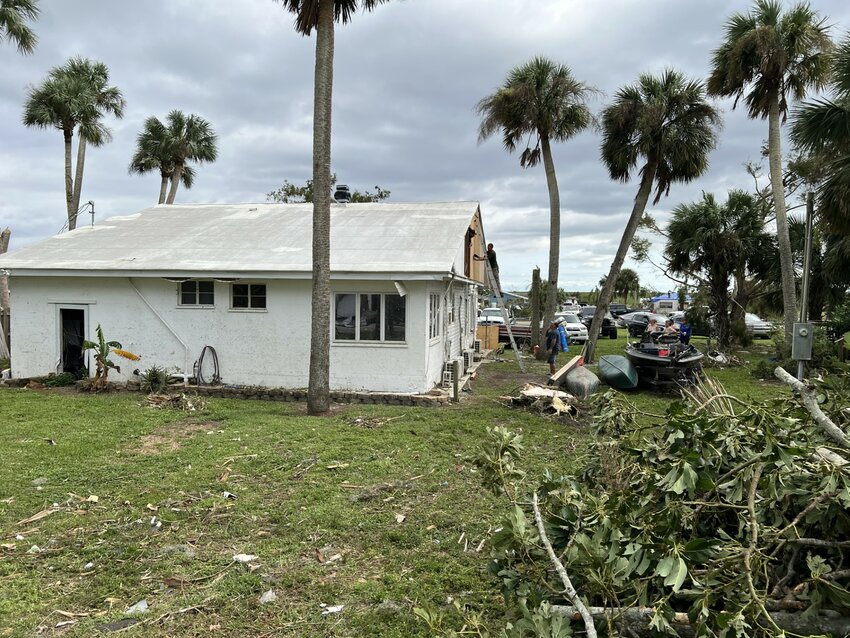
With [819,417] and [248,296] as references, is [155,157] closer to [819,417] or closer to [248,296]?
[248,296]

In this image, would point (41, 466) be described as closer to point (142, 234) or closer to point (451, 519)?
point (451, 519)

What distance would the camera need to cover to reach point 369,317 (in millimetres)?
12680

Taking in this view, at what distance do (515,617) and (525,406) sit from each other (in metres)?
7.54

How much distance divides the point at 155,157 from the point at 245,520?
91.7 ft

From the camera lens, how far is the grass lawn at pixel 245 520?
157 inches

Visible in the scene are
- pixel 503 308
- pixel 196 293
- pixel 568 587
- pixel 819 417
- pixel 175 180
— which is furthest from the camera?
pixel 175 180

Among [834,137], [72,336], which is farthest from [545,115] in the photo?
[72,336]

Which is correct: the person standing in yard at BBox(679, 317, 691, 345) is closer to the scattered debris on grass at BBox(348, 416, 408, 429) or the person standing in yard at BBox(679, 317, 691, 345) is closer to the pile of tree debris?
the scattered debris on grass at BBox(348, 416, 408, 429)

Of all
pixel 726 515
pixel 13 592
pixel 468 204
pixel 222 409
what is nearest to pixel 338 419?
pixel 222 409

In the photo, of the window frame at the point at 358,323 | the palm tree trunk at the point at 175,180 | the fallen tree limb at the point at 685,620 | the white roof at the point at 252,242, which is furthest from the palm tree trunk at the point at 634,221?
the palm tree trunk at the point at 175,180

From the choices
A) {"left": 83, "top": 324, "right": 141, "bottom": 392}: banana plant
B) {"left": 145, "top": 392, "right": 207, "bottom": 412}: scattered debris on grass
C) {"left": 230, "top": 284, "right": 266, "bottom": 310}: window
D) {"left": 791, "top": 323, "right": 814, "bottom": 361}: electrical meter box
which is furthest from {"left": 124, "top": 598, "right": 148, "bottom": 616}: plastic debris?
{"left": 791, "top": 323, "right": 814, "bottom": 361}: electrical meter box

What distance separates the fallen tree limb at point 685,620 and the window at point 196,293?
12325mm

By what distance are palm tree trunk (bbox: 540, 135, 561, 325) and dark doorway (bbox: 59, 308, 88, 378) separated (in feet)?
48.7

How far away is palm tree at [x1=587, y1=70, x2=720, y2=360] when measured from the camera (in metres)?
18.6
